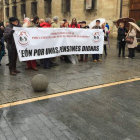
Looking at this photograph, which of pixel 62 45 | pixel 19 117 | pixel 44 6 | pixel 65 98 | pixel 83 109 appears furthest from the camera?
pixel 44 6

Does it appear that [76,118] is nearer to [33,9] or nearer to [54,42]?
[54,42]

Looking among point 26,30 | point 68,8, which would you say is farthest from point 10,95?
point 68,8

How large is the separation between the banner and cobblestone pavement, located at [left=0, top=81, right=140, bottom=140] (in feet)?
9.61

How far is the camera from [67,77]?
6938mm

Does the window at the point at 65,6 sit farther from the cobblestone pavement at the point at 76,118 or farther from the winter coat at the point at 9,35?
the cobblestone pavement at the point at 76,118

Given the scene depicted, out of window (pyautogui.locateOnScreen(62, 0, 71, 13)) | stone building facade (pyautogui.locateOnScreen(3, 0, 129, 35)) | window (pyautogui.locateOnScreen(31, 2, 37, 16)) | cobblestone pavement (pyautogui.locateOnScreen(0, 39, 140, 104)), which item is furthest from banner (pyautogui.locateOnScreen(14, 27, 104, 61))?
window (pyautogui.locateOnScreen(31, 2, 37, 16))

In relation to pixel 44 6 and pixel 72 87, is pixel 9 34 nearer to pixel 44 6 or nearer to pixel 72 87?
pixel 72 87

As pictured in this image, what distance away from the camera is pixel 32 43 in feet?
24.9

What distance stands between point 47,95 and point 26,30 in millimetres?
2978

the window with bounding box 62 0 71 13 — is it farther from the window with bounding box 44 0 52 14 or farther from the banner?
the banner

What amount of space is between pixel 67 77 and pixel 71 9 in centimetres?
1899

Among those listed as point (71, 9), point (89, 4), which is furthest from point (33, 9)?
point (89, 4)

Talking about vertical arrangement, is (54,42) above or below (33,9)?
below

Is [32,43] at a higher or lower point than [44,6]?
lower
